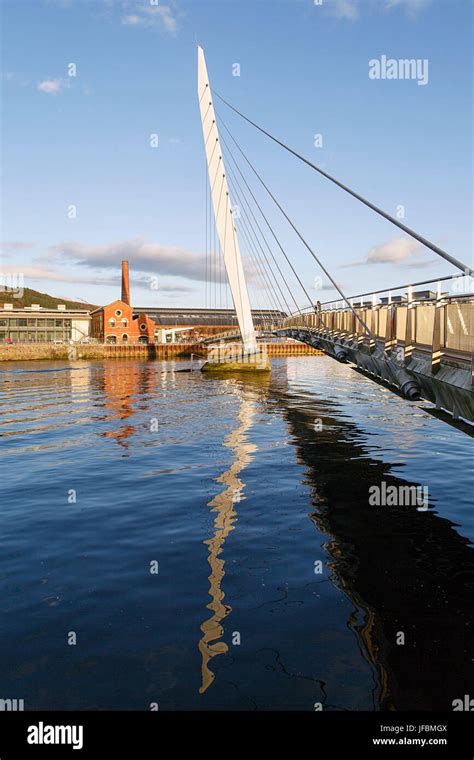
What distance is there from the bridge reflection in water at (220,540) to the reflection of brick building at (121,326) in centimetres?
8528

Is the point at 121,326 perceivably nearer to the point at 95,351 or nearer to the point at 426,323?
the point at 95,351

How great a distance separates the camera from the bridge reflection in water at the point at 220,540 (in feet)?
21.9

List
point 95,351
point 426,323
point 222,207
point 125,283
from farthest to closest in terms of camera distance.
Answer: point 125,283, point 95,351, point 222,207, point 426,323

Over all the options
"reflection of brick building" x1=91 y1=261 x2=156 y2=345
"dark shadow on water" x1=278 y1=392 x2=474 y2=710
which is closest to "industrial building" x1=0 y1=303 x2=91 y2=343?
"reflection of brick building" x1=91 y1=261 x2=156 y2=345

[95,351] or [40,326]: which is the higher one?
[40,326]

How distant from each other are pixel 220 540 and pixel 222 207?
46.5m

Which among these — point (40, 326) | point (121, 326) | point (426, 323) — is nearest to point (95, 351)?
point (121, 326)

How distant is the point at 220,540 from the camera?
1056 centimetres

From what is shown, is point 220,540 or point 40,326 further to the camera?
point 40,326

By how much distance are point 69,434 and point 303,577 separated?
1633 centimetres

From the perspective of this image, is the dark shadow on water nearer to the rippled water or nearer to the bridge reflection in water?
the rippled water

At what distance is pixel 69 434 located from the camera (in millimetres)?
23094

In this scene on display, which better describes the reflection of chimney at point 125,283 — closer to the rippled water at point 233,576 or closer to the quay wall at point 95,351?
the quay wall at point 95,351
